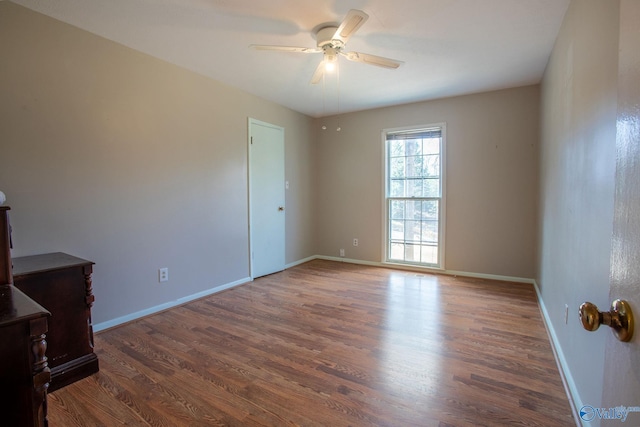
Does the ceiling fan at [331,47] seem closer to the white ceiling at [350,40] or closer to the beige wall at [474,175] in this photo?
the white ceiling at [350,40]

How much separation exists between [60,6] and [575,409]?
407 centimetres

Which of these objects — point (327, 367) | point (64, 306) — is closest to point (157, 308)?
point (64, 306)

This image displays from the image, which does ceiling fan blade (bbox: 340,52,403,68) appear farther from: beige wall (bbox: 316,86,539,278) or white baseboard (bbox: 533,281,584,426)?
white baseboard (bbox: 533,281,584,426)

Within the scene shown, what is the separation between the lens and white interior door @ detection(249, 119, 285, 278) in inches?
163

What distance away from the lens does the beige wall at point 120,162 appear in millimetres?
2188

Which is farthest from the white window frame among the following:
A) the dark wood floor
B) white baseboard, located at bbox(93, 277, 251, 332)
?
white baseboard, located at bbox(93, 277, 251, 332)

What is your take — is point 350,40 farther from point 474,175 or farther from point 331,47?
point 474,175

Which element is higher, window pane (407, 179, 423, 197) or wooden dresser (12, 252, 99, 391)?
window pane (407, 179, 423, 197)

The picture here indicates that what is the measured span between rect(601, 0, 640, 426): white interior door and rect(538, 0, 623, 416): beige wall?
2.77ft

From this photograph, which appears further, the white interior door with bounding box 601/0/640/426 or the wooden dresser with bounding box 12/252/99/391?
the wooden dresser with bounding box 12/252/99/391

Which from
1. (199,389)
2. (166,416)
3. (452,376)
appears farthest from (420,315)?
(166,416)

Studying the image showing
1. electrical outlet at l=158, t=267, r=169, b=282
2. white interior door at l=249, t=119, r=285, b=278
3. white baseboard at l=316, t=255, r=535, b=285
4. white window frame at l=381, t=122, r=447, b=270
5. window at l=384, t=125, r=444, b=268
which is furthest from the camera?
window at l=384, t=125, r=444, b=268

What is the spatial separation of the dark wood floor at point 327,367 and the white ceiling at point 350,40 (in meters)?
2.49

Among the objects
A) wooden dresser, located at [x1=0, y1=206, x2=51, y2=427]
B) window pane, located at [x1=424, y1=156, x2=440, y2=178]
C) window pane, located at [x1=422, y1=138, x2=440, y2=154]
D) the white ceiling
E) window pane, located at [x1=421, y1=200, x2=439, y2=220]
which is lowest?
wooden dresser, located at [x1=0, y1=206, x2=51, y2=427]
